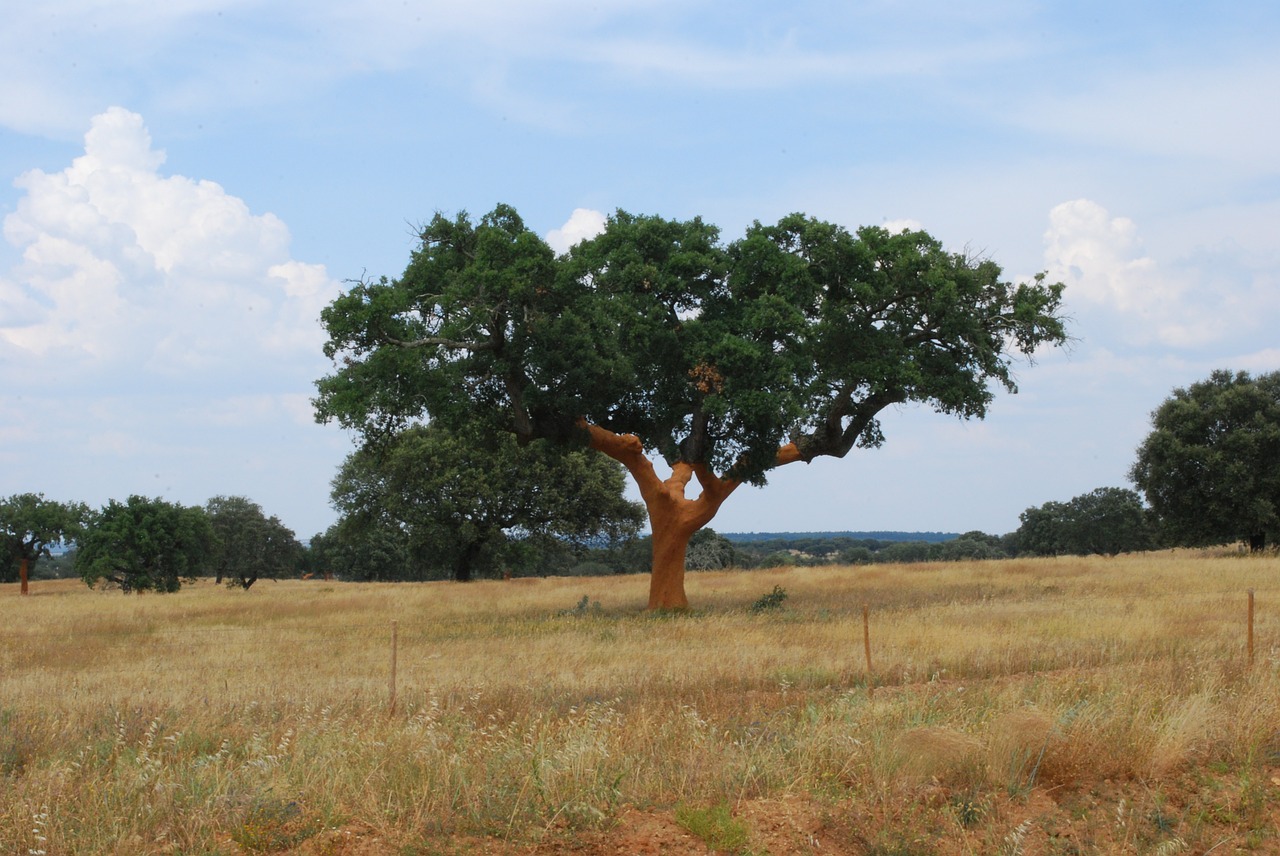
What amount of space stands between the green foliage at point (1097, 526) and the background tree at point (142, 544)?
2411 inches

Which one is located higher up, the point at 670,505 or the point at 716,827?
the point at 670,505

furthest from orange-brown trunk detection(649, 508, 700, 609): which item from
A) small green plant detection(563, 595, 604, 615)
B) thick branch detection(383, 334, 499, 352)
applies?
thick branch detection(383, 334, 499, 352)

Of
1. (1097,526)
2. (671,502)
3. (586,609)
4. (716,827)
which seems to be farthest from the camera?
(1097,526)

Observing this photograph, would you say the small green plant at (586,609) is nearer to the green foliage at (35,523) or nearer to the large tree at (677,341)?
the large tree at (677,341)

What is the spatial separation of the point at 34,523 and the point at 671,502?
4070 cm

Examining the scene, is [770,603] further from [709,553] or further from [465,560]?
[709,553]

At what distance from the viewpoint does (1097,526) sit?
8319 centimetres

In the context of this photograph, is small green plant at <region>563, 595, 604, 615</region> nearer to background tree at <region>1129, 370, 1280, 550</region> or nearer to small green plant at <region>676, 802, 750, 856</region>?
small green plant at <region>676, 802, 750, 856</region>

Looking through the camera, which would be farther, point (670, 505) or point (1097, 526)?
point (1097, 526)

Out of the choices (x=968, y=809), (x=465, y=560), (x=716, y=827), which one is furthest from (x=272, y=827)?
(x=465, y=560)

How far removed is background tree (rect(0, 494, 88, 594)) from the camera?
52531 mm

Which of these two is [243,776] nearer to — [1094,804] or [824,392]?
[1094,804]

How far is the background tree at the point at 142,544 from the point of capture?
160 ft

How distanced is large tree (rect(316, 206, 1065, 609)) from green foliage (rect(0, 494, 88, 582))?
36456 mm
